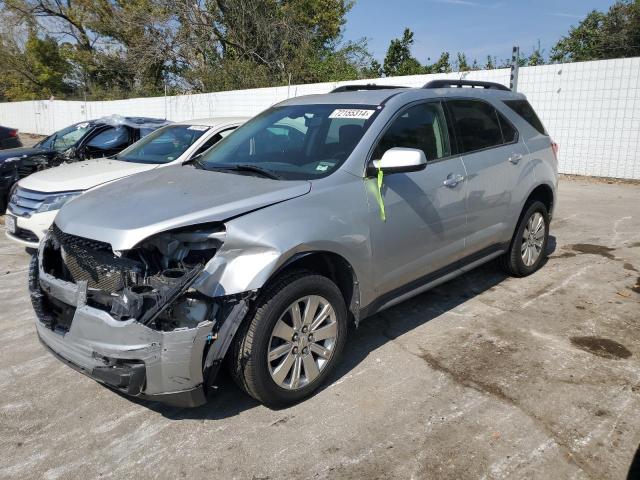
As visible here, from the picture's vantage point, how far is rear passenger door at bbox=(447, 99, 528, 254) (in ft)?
13.9

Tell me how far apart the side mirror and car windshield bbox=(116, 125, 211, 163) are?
12.1 feet

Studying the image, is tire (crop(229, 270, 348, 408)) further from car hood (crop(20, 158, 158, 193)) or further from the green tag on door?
car hood (crop(20, 158, 158, 193))

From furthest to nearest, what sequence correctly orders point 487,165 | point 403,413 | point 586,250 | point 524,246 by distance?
point 586,250, point 524,246, point 487,165, point 403,413

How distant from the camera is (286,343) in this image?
9.87 feet

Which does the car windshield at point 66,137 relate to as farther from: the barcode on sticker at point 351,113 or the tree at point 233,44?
the tree at point 233,44

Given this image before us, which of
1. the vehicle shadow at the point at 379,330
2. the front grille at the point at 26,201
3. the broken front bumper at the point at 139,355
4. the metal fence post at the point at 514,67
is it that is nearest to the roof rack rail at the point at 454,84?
the vehicle shadow at the point at 379,330

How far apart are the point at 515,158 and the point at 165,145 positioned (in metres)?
4.25

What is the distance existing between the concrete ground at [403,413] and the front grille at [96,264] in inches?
33.7

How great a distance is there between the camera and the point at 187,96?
21781 mm

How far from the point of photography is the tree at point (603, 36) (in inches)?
610

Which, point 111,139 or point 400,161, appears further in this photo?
point 111,139

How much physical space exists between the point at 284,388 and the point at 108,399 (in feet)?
3.87

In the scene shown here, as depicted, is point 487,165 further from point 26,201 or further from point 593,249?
point 26,201

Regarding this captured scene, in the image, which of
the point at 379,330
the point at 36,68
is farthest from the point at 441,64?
the point at 36,68
